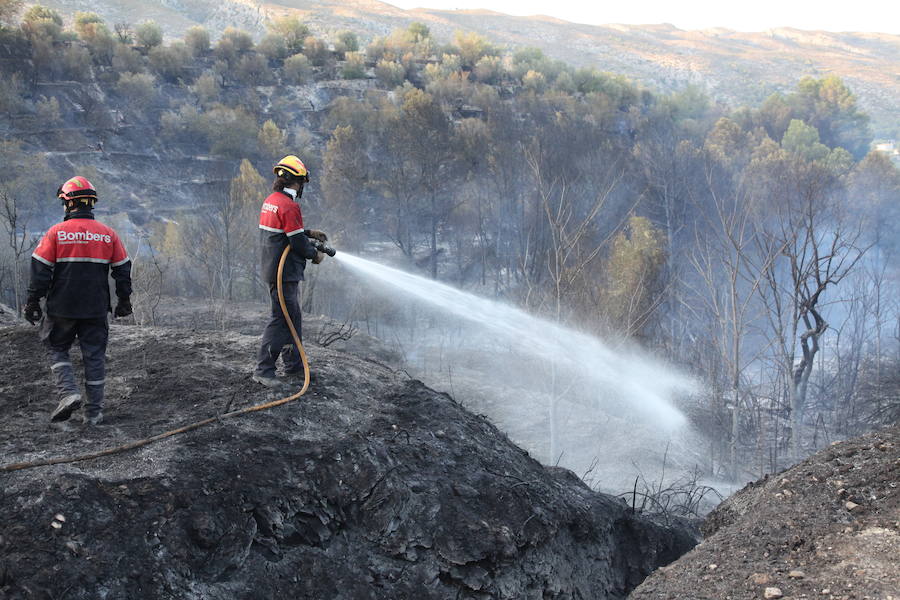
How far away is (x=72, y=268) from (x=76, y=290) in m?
0.17

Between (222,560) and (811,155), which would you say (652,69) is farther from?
(222,560)

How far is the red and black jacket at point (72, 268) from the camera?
557 cm

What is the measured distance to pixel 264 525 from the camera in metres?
5.29

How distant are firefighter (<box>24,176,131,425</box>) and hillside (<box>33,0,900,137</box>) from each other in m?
81.3

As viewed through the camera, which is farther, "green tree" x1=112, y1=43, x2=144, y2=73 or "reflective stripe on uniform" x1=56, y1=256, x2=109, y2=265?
"green tree" x1=112, y1=43, x2=144, y2=73

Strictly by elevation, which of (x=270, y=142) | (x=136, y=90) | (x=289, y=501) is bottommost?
(x=270, y=142)

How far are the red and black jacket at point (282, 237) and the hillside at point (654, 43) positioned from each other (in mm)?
81094

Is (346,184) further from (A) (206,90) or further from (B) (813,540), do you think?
(B) (813,540)

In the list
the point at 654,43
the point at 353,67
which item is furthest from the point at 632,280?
the point at 654,43

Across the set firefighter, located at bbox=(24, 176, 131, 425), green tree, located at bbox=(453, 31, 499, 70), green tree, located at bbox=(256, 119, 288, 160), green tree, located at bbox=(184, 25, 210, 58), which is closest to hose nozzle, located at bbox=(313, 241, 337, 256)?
firefighter, located at bbox=(24, 176, 131, 425)

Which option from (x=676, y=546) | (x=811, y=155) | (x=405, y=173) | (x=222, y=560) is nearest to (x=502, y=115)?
(x=405, y=173)

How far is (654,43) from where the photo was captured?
13650 centimetres

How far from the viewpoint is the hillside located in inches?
3587

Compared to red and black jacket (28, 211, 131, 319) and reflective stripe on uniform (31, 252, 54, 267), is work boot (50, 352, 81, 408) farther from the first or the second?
reflective stripe on uniform (31, 252, 54, 267)
